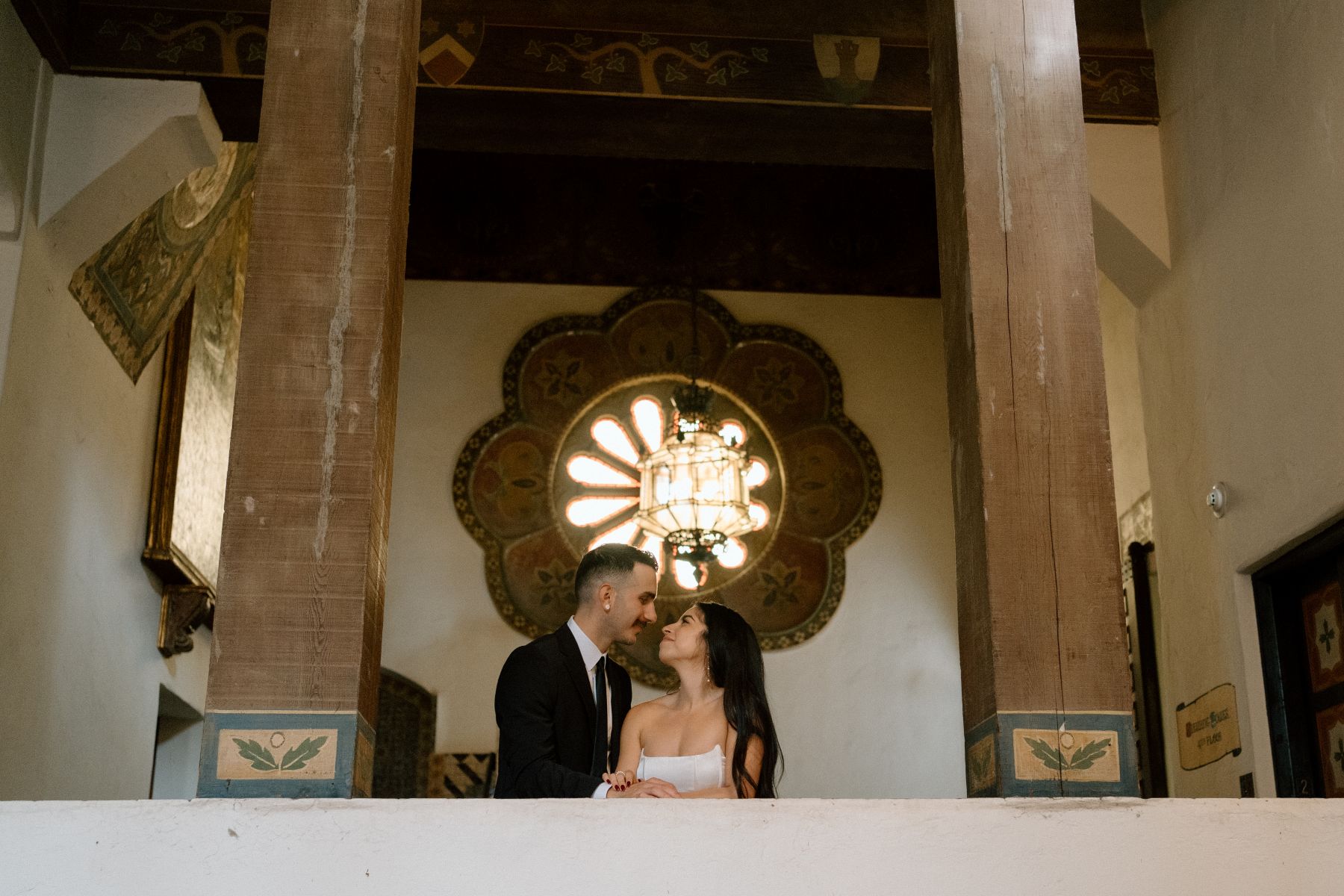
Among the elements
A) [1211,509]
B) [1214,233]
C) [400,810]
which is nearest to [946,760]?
[1211,509]

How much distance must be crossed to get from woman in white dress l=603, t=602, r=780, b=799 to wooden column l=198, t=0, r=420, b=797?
4.61 feet

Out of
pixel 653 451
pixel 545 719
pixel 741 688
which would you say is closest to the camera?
pixel 545 719

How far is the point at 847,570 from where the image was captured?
362 inches

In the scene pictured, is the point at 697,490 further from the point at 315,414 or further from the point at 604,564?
the point at 315,414

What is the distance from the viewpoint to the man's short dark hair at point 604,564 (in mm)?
4641

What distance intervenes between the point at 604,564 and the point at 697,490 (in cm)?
327

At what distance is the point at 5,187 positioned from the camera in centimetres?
574

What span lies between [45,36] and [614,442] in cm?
432

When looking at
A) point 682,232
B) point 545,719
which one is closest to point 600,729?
point 545,719

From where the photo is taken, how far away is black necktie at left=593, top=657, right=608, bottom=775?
4363 millimetres

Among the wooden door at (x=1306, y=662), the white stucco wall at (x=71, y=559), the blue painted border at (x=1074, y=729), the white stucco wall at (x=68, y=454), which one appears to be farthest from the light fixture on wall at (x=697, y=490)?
the blue painted border at (x=1074, y=729)

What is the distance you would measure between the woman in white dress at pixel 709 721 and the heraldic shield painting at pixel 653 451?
4440mm

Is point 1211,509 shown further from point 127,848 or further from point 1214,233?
point 127,848

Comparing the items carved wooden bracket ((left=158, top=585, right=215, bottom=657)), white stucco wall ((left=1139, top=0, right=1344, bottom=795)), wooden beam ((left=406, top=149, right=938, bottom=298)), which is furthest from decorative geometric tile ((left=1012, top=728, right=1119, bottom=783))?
wooden beam ((left=406, top=149, right=938, bottom=298))
